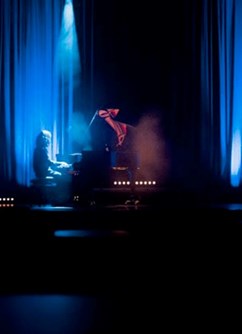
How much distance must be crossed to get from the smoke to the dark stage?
14.5 ft

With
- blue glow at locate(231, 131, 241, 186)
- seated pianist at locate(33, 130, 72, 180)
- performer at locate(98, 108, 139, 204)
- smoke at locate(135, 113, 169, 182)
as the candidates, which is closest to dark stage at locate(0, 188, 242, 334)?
seated pianist at locate(33, 130, 72, 180)

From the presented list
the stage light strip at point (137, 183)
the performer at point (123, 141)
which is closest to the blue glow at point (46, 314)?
the stage light strip at point (137, 183)

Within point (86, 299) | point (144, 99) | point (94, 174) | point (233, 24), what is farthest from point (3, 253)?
point (233, 24)

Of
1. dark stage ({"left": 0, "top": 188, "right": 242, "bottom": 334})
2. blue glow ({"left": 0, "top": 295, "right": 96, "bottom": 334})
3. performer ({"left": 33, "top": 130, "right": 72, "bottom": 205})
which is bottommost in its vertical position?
blue glow ({"left": 0, "top": 295, "right": 96, "bottom": 334})

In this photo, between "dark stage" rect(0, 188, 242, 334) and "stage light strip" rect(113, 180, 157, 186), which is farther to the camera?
"stage light strip" rect(113, 180, 157, 186)

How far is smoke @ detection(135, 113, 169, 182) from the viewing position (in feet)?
27.3

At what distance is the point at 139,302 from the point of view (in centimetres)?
266

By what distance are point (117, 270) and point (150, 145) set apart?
5.40 m

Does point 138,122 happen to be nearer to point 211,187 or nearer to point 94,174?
point 211,187

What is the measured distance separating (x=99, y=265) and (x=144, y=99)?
5.64 m

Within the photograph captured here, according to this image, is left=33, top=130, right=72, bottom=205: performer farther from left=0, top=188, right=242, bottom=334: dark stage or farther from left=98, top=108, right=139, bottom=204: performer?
left=0, top=188, right=242, bottom=334: dark stage

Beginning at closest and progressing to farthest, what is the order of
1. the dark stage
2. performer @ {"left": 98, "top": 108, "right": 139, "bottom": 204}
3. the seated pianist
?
the dark stage → the seated pianist → performer @ {"left": 98, "top": 108, "right": 139, "bottom": 204}

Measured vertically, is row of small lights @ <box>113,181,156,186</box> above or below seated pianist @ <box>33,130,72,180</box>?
below

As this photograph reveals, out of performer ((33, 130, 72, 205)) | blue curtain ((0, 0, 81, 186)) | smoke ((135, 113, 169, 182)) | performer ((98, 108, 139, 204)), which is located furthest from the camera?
smoke ((135, 113, 169, 182))
